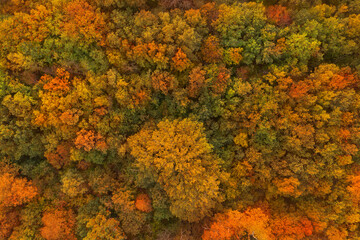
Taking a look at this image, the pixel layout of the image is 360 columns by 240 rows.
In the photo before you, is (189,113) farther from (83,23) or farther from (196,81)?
(83,23)


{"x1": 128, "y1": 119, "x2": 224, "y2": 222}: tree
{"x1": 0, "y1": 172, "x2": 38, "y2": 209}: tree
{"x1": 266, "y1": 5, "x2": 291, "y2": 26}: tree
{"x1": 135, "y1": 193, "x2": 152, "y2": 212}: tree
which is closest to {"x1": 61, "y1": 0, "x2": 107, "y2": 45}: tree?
{"x1": 128, "y1": 119, "x2": 224, "y2": 222}: tree

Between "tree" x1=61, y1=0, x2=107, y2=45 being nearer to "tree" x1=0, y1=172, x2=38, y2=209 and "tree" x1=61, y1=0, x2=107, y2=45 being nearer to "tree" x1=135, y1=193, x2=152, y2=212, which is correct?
"tree" x1=0, y1=172, x2=38, y2=209

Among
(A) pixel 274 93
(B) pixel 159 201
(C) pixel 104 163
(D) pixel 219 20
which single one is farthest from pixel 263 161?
(C) pixel 104 163

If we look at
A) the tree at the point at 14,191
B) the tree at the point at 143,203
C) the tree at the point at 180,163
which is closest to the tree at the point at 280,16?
the tree at the point at 180,163

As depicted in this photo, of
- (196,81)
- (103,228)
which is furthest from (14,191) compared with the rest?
(196,81)

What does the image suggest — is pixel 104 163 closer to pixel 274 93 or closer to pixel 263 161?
pixel 263 161

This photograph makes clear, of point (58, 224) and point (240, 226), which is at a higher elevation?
point (240, 226)
